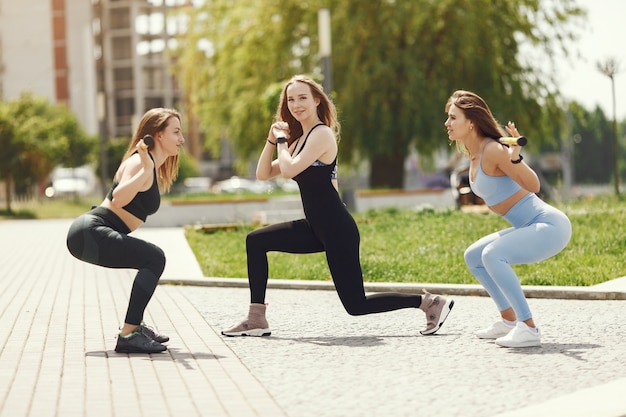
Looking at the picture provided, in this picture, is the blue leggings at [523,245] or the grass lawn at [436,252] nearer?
the blue leggings at [523,245]

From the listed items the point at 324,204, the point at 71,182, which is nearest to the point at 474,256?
the point at 324,204

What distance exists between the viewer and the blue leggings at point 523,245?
729cm

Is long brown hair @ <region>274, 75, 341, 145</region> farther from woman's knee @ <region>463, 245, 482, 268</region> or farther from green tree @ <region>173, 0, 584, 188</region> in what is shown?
green tree @ <region>173, 0, 584, 188</region>

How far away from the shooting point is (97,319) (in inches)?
365

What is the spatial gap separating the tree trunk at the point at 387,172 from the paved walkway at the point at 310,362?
2240 cm

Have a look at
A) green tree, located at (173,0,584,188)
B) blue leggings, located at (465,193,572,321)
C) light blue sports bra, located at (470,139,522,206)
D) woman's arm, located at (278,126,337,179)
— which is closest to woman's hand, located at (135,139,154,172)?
woman's arm, located at (278,126,337,179)

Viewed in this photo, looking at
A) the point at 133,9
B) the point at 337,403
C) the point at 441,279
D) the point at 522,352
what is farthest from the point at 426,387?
the point at 133,9

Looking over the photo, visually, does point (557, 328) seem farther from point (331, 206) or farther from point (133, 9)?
point (133, 9)

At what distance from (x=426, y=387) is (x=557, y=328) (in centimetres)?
264

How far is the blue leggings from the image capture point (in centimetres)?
729

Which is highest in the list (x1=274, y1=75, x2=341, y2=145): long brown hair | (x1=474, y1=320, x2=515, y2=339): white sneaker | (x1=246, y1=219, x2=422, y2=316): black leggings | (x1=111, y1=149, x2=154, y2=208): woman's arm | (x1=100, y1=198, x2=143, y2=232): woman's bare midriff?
(x1=274, y1=75, x2=341, y2=145): long brown hair

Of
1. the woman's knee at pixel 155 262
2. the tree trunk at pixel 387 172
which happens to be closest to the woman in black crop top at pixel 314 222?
the woman's knee at pixel 155 262

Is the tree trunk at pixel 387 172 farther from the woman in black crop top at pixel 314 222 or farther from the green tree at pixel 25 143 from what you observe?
the woman in black crop top at pixel 314 222

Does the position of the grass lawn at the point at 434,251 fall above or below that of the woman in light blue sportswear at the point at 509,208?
below
